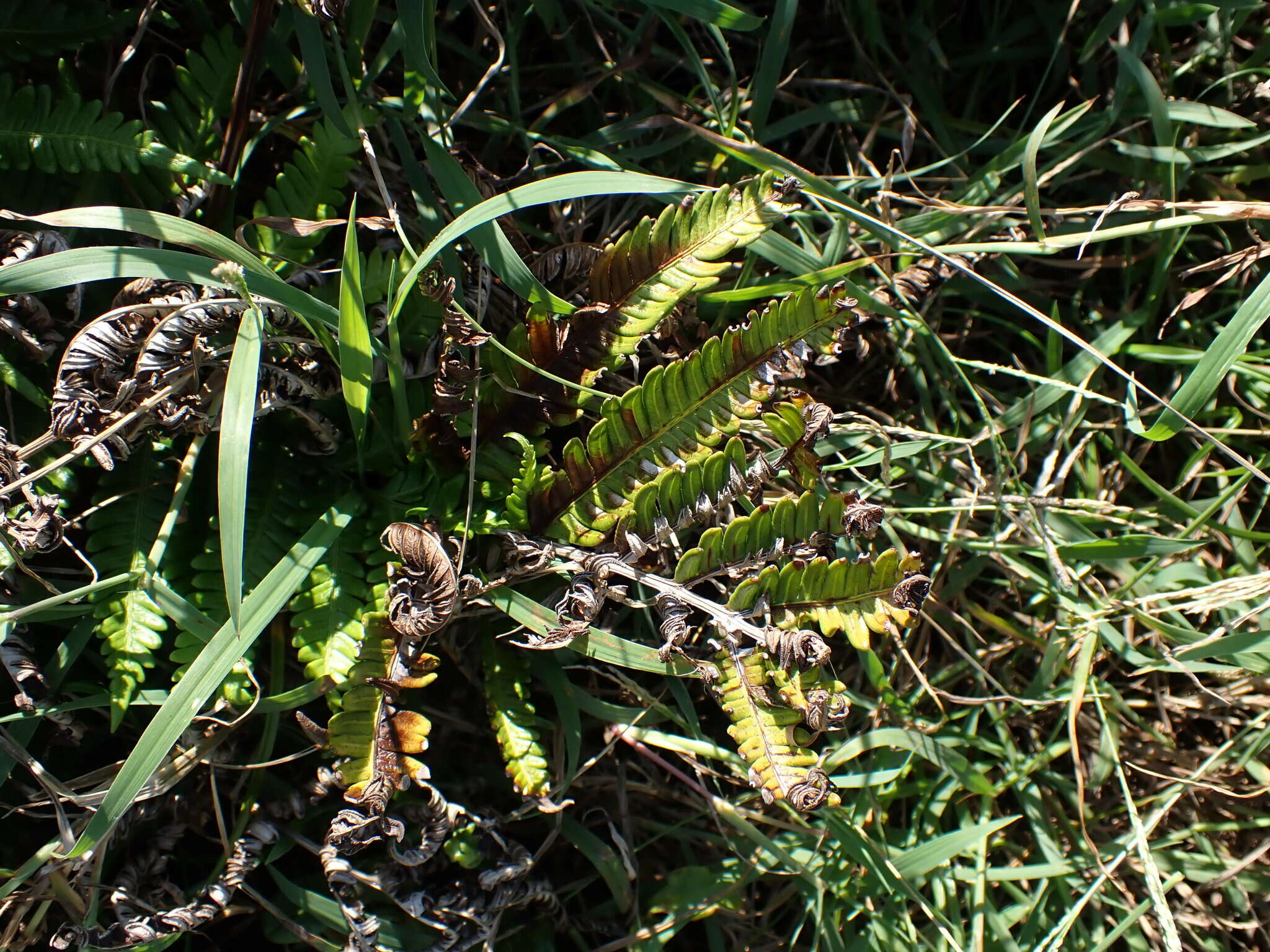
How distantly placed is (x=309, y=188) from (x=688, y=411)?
78 cm

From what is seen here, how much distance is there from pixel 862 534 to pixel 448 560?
0.69 m

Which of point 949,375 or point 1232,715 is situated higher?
point 949,375

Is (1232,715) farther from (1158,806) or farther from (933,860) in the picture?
(933,860)

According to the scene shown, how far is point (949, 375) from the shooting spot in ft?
6.89

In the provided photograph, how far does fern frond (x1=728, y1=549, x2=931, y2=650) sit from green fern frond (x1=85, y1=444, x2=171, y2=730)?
3.20ft

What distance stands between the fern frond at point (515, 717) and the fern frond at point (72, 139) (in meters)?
1.01

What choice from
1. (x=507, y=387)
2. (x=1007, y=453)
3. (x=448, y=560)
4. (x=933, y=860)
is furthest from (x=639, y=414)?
(x=933, y=860)

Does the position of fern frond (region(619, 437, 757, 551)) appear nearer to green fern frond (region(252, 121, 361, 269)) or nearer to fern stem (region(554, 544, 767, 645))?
fern stem (region(554, 544, 767, 645))

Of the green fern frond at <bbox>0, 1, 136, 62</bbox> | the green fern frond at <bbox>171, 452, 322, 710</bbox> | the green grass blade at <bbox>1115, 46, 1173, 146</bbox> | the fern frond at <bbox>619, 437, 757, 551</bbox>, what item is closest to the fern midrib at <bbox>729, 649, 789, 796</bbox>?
the fern frond at <bbox>619, 437, 757, 551</bbox>

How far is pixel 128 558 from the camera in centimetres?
157

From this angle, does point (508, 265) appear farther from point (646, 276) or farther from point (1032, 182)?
point (1032, 182)

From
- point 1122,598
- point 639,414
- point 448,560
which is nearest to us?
point 448,560

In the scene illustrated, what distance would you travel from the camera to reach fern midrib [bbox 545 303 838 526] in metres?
1.52

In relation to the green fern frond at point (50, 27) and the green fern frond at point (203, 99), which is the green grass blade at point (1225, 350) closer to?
the green fern frond at point (203, 99)
